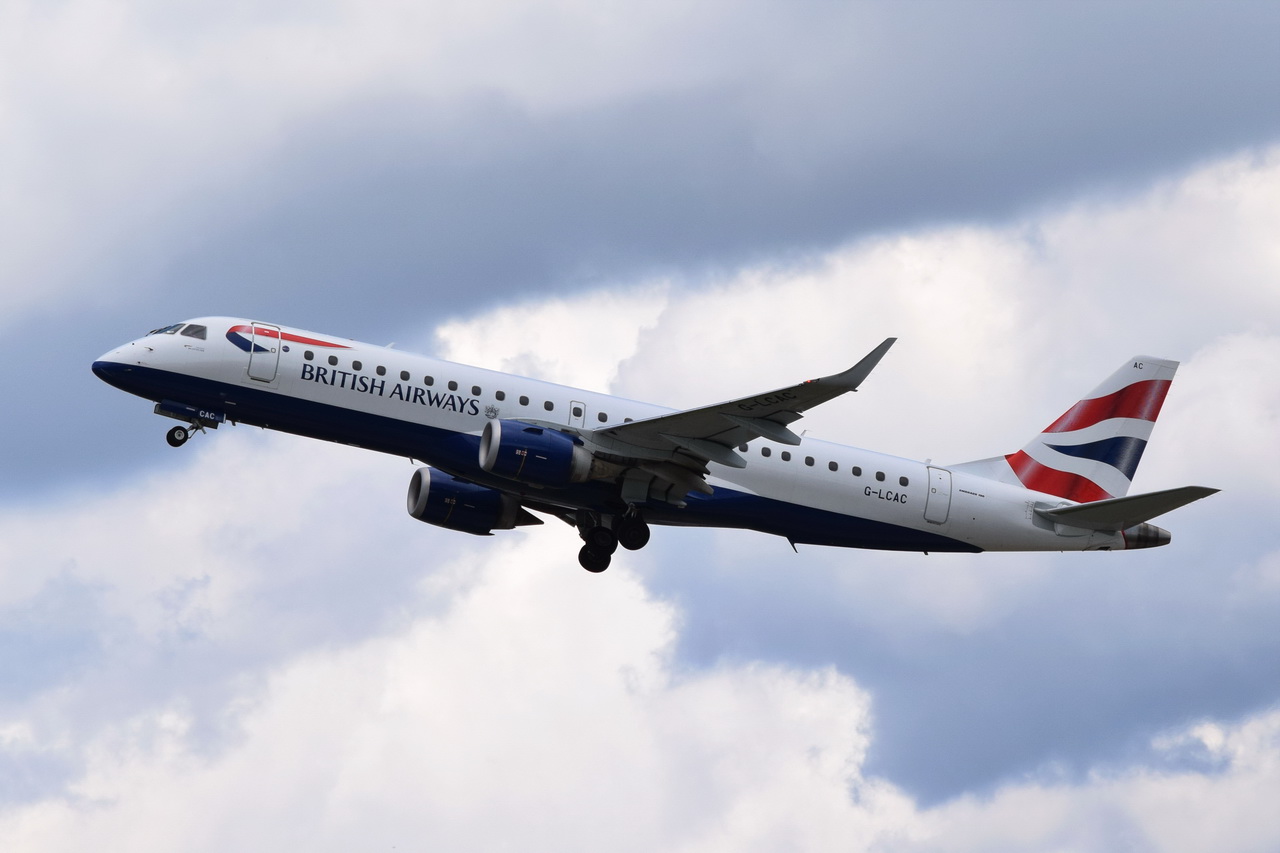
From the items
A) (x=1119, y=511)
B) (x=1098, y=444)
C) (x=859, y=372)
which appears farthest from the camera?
(x=1098, y=444)

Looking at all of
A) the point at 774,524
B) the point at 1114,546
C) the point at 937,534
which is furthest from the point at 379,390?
the point at 1114,546

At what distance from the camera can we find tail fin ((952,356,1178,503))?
53.2 meters

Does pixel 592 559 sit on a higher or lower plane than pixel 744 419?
lower

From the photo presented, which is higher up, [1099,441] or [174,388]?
[1099,441]

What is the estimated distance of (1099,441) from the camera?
54656mm

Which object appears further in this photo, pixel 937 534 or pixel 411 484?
pixel 411 484

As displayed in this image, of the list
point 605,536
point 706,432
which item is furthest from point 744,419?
point 605,536

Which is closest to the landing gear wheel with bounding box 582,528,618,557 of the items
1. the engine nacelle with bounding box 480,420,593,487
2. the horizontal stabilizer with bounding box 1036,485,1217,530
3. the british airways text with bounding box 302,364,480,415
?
the engine nacelle with bounding box 480,420,593,487

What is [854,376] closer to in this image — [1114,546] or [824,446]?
A: [824,446]

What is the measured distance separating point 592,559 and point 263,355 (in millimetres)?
12263

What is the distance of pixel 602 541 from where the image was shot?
50.1 meters

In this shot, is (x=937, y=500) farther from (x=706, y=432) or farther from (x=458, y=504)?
(x=458, y=504)

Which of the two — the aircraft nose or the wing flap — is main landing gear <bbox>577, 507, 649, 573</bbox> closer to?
the wing flap

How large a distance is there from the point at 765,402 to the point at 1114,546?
15215mm
